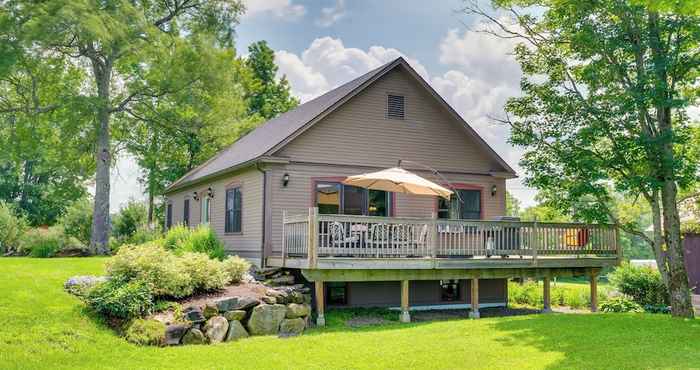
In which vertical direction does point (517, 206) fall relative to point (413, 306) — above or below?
above

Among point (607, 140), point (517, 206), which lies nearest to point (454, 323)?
point (607, 140)

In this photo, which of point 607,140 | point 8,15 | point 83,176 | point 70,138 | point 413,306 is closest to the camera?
point 607,140

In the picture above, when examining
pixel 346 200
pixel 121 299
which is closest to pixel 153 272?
pixel 121 299

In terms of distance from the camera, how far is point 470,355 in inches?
359

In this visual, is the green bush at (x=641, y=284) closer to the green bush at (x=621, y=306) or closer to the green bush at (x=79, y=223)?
the green bush at (x=621, y=306)

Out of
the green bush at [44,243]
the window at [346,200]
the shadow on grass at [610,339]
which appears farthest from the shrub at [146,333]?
the green bush at [44,243]

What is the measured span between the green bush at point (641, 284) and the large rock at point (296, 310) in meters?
10.6

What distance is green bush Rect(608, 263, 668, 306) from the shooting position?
1761cm

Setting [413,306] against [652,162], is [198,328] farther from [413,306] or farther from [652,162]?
[652,162]

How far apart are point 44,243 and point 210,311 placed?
54.0 ft

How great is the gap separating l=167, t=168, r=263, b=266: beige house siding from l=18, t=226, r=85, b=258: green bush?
25.8 ft

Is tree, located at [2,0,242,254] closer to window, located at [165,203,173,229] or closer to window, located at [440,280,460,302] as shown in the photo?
window, located at [165,203,173,229]

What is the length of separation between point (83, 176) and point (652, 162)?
34263 millimetres

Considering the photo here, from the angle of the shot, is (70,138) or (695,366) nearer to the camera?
(695,366)
